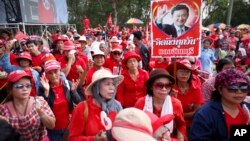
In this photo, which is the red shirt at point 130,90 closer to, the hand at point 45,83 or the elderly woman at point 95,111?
the hand at point 45,83

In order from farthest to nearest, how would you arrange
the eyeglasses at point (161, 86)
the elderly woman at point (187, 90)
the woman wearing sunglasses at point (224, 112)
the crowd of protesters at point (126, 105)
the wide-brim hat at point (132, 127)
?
1. the elderly woman at point (187, 90)
2. the eyeglasses at point (161, 86)
3. the woman wearing sunglasses at point (224, 112)
4. the crowd of protesters at point (126, 105)
5. the wide-brim hat at point (132, 127)

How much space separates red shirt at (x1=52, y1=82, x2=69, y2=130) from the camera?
4684 millimetres

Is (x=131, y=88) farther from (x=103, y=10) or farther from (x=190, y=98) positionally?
(x=103, y=10)

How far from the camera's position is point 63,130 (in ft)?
15.8

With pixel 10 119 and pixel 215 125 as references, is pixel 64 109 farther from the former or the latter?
pixel 215 125

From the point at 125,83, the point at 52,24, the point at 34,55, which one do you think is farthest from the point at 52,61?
the point at 52,24

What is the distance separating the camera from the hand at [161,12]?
5.62 m

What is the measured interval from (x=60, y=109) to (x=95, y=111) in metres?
1.24

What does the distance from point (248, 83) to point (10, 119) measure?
7.37ft

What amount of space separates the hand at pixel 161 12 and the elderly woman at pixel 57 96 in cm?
173

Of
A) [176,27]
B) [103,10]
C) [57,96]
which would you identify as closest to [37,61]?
[57,96]

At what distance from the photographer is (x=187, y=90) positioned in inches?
195

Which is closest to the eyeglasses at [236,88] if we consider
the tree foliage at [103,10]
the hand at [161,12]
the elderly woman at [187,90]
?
the elderly woman at [187,90]

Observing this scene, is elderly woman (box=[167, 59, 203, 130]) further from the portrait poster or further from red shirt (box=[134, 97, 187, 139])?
red shirt (box=[134, 97, 187, 139])
